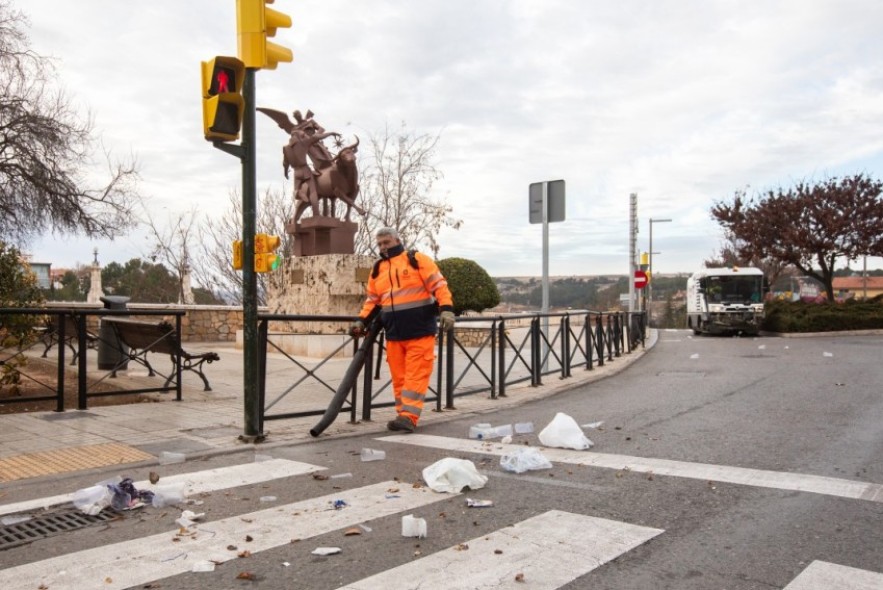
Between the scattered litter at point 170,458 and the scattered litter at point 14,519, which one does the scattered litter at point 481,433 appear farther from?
the scattered litter at point 14,519

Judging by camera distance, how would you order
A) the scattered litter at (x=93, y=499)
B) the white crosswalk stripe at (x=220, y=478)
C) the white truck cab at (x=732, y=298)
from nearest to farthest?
1. the scattered litter at (x=93, y=499)
2. the white crosswalk stripe at (x=220, y=478)
3. the white truck cab at (x=732, y=298)

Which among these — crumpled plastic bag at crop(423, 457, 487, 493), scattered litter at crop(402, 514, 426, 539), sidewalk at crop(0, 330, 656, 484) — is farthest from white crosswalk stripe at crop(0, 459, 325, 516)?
scattered litter at crop(402, 514, 426, 539)

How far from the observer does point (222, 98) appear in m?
5.75

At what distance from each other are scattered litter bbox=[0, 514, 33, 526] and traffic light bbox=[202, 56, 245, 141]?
3090 millimetres

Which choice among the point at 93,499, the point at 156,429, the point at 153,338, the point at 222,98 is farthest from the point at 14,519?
the point at 153,338

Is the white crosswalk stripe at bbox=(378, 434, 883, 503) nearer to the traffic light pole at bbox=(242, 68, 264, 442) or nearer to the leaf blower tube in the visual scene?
the leaf blower tube

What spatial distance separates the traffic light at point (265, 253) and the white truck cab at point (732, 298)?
2351 cm

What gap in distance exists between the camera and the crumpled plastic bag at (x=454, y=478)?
4.61 meters

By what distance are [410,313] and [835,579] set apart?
14.0 ft

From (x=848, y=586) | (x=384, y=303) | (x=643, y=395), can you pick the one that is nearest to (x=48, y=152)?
(x=384, y=303)

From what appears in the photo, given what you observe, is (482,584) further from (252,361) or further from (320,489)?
(252,361)

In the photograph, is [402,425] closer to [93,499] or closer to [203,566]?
[93,499]

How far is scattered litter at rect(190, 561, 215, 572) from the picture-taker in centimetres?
329

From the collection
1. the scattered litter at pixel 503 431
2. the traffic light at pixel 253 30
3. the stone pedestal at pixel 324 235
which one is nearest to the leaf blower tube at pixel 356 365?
the scattered litter at pixel 503 431
